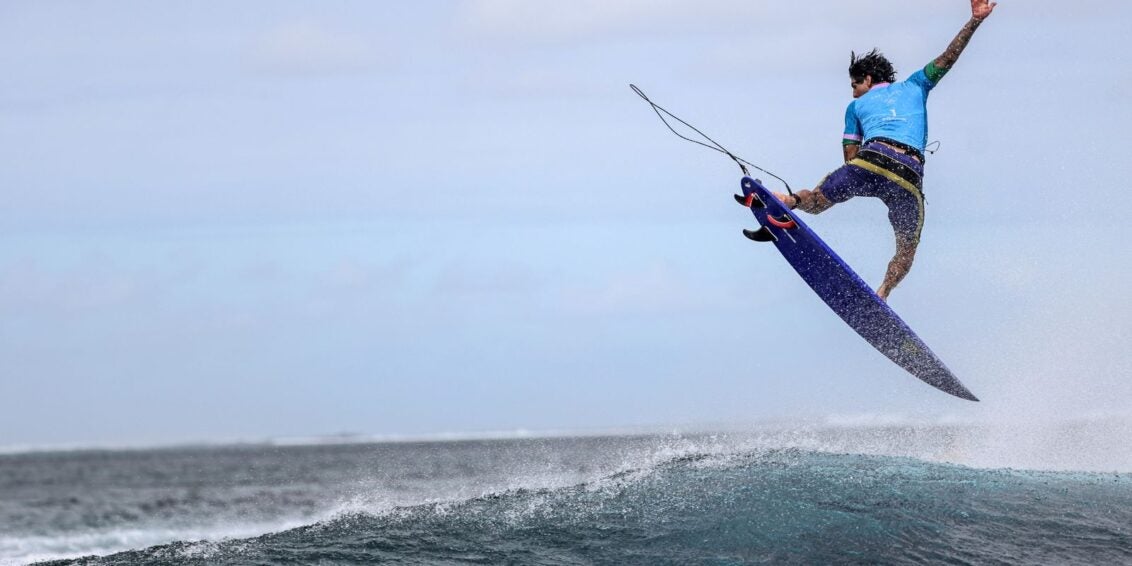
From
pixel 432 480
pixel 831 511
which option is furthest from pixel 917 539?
pixel 432 480

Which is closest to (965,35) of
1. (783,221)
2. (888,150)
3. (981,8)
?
(981,8)

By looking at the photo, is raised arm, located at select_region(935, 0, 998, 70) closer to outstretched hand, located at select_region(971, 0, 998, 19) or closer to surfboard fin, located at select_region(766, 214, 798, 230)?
outstretched hand, located at select_region(971, 0, 998, 19)

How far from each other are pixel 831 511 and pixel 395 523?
179 inches

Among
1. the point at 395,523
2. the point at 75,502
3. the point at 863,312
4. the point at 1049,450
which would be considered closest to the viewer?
the point at 395,523

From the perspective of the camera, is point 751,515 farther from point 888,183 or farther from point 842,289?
point 888,183

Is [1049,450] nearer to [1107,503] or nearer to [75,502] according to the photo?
[1107,503]

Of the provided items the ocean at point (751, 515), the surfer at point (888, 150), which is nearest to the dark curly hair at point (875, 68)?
the surfer at point (888, 150)

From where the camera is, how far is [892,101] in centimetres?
1209

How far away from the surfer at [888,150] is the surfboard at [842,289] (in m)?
0.20

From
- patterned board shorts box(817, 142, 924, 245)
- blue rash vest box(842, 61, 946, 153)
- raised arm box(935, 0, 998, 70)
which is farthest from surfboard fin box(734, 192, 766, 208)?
raised arm box(935, 0, 998, 70)

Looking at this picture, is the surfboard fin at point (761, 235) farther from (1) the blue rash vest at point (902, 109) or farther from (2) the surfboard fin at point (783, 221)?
(1) the blue rash vest at point (902, 109)

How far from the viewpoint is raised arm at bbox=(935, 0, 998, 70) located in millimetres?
11352

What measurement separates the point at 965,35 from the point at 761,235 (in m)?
3.05

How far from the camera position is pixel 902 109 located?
12.0 m
